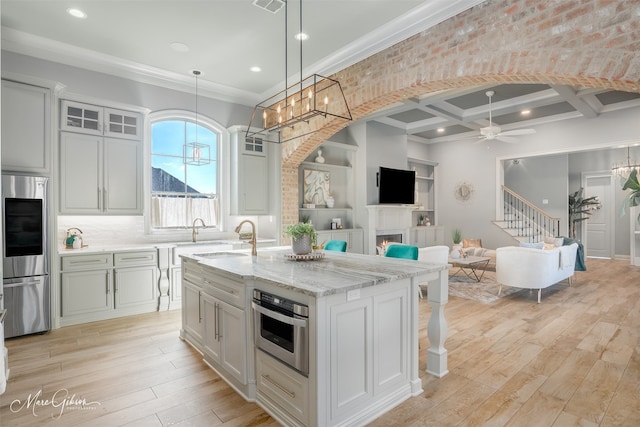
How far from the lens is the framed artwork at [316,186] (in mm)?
7160

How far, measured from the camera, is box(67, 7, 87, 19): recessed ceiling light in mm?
3552

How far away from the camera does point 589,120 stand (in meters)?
7.23

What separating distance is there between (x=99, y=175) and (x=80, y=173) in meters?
0.20

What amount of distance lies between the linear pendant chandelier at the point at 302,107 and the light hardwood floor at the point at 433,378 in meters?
2.17

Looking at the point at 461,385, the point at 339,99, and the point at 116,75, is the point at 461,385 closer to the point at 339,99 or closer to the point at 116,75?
the point at 339,99

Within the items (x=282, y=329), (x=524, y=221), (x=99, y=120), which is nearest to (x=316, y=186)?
(x=99, y=120)

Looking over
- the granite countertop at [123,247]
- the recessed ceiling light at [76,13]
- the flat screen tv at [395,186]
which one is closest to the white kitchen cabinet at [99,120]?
the recessed ceiling light at [76,13]

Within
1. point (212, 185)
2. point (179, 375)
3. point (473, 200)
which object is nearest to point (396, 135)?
point (473, 200)

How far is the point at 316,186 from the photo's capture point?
7.34 metres

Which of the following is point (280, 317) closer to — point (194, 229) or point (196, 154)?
point (194, 229)

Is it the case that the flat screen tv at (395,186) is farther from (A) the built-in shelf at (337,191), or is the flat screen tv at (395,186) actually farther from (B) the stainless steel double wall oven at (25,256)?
(B) the stainless steel double wall oven at (25,256)

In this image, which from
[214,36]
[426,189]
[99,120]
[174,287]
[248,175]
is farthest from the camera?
[426,189]

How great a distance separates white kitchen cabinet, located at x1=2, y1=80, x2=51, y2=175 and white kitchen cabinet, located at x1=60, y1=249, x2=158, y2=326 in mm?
1113

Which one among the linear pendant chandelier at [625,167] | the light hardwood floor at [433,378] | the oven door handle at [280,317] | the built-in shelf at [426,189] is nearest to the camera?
Result: the oven door handle at [280,317]
